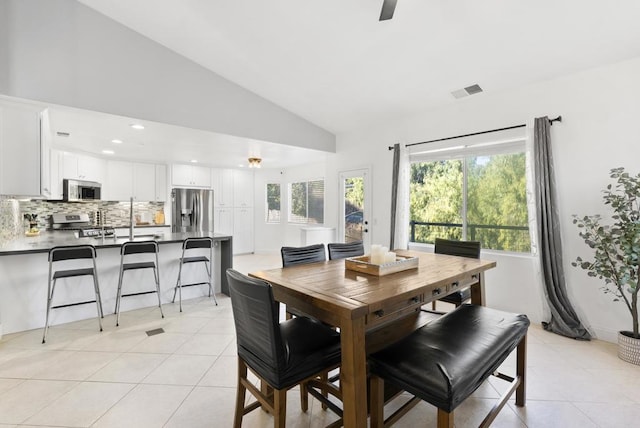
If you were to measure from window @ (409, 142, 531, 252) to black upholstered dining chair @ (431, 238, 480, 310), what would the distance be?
38.0 inches

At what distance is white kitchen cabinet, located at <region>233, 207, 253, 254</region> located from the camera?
7.47 m

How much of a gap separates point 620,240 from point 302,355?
279 cm

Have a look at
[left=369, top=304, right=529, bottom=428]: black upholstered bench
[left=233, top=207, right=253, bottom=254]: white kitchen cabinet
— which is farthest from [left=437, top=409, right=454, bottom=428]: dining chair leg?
[left=233, top=207, right=253, bottom=254]: white kitchen cabinet

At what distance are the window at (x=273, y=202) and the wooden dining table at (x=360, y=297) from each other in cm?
555

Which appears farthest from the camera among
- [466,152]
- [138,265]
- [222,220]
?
[222,220]

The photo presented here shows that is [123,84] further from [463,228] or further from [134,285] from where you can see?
[463,228]

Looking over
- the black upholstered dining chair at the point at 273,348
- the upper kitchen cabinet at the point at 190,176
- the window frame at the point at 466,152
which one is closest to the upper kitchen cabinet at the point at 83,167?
the upper kitchen cabinet at the point at 190,176

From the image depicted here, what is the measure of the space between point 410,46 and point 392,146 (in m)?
1.68

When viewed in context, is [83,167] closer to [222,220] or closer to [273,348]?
[222,220]

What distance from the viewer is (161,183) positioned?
6414 millimetres

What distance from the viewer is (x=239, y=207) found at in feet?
24.7

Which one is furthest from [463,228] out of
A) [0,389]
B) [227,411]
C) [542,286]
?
[0,389]

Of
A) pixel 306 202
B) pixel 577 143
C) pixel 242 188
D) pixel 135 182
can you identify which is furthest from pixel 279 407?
→ pixel 242 188

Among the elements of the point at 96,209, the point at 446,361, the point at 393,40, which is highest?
the point at 393,40
